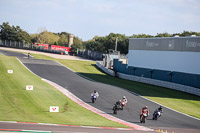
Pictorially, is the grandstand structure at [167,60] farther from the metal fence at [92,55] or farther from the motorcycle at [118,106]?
the metal fence at [92,55]

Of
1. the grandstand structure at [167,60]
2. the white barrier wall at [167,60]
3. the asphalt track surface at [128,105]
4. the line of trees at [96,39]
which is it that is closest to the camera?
the asphalt track surface at [128,105]

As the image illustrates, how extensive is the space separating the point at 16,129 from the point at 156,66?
144 feet

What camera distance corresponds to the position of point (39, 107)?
1138 inches

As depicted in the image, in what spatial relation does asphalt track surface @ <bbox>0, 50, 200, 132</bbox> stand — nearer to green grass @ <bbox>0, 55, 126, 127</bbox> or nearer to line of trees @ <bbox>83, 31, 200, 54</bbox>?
green grass @ <bbox>0, 55, 126, 127</bbox>

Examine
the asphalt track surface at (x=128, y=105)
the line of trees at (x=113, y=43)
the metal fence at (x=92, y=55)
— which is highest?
the line of trees at (x=113, y=43)

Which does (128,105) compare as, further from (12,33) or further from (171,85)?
(12,33)

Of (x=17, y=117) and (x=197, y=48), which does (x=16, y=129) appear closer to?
(x=17, y=117)

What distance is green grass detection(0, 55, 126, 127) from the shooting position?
24.2 metres

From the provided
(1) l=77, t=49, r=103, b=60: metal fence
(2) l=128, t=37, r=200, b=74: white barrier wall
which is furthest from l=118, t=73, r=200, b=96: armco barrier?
(1) l=77, t=49, r=103, b=60: metal fence

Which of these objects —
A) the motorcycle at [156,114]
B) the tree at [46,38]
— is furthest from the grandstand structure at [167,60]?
the tree at [46,38]

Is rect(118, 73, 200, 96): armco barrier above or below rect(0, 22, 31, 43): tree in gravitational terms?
below

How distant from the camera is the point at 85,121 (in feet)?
81.5

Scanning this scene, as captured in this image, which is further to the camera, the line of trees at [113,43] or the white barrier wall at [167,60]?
the line of trees at [113,43]

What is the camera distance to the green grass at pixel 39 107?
79.3 ft
